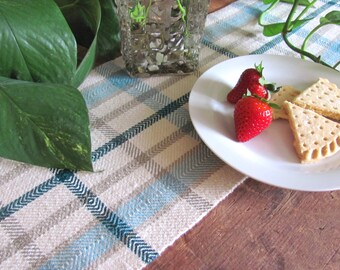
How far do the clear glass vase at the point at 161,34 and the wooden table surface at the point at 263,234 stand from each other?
0.25 metres

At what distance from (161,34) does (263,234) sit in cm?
33

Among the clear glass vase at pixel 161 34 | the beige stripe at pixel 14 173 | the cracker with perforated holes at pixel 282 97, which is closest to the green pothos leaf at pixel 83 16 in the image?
the clear glass vase at pixel 161 34

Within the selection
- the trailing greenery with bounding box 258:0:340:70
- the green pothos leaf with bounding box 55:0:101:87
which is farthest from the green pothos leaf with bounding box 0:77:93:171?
the trailing greenery with bounding box 258:0:340:70

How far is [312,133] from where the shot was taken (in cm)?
46

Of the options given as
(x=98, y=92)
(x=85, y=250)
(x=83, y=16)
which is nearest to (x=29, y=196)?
(x=85, y=250)

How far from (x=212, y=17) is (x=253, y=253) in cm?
54

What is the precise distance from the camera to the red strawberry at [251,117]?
447mm

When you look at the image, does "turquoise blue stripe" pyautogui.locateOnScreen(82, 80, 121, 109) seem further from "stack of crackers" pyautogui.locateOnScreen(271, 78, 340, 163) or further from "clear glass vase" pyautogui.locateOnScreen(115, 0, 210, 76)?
"stack of crackers" pyautogui.locateOnScreen(271, 78, 340, 163)

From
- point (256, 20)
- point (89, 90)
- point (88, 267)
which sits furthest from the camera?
point (256, 20)

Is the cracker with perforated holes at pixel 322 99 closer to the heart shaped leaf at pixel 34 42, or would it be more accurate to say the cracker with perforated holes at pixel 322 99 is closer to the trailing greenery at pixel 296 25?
the trailing greenery at pixel 296 25

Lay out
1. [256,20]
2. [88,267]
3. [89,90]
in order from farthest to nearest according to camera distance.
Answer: [256,20] < [89,90] < [88,267]

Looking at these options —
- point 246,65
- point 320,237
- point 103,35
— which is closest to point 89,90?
point 103,35

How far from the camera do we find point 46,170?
44cm

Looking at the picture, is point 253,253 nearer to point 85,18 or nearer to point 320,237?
point 320,237
